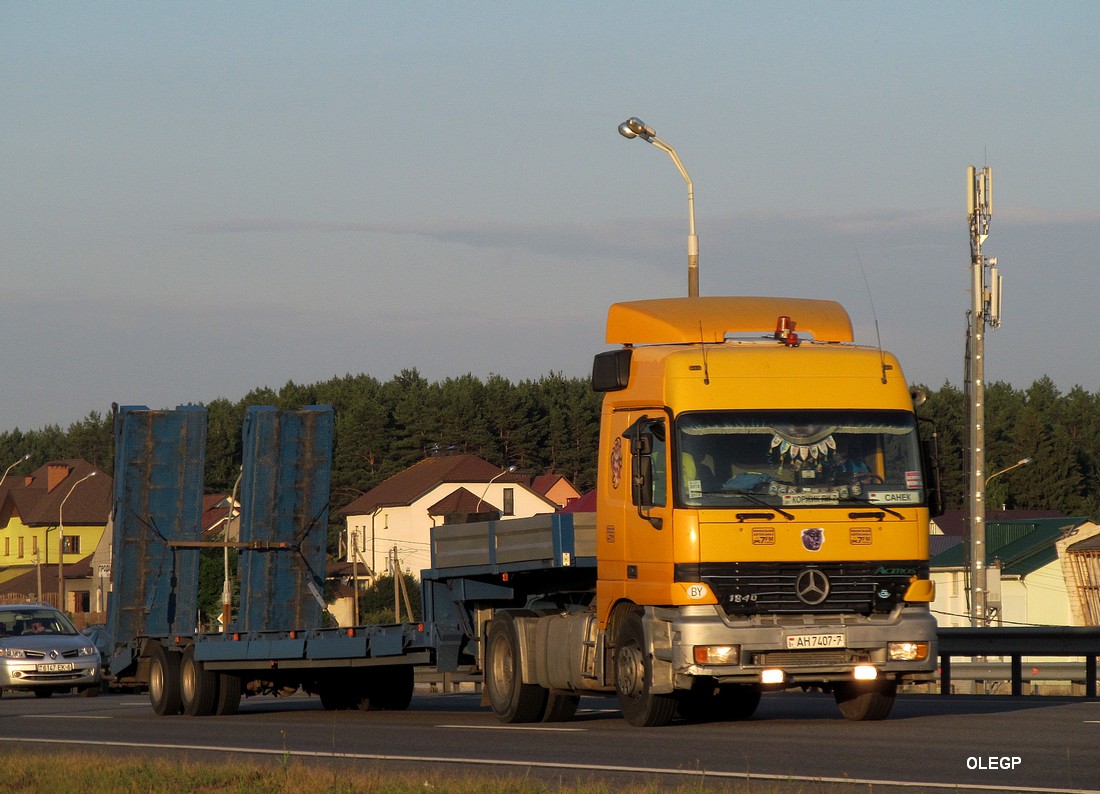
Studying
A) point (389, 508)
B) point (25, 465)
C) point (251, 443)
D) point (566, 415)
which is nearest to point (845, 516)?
point (251, 443)

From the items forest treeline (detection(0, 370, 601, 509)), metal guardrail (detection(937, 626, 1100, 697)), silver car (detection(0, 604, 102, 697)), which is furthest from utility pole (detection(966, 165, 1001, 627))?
forest treeline (detection(0, 370, 601, 509))

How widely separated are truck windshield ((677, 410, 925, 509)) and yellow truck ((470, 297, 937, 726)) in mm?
11

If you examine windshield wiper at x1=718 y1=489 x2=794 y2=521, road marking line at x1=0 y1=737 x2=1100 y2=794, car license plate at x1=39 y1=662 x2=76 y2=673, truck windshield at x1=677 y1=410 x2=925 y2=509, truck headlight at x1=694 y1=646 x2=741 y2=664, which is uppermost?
truck windshield at x1=677 y1=410 x2=925 y2=509

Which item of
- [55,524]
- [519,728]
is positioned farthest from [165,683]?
[55,524]

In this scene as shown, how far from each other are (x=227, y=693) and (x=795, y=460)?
9240 millimetres

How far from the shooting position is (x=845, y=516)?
Result: 46.1 feet

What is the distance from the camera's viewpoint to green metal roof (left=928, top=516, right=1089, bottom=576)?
57.7 meters

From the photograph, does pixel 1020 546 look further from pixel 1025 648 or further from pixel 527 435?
pixel 527 435

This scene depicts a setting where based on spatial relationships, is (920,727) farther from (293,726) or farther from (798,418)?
(293,726)

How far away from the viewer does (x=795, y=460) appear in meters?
14.1

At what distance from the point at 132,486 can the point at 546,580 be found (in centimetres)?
750

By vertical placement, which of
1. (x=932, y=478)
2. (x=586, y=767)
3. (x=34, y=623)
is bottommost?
(x=586, y=767)

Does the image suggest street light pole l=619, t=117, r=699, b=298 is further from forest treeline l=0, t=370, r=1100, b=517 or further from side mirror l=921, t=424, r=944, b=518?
forest treeline l=0, t=370, r=1100, b=517

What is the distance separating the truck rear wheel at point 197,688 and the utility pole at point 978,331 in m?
18.2
